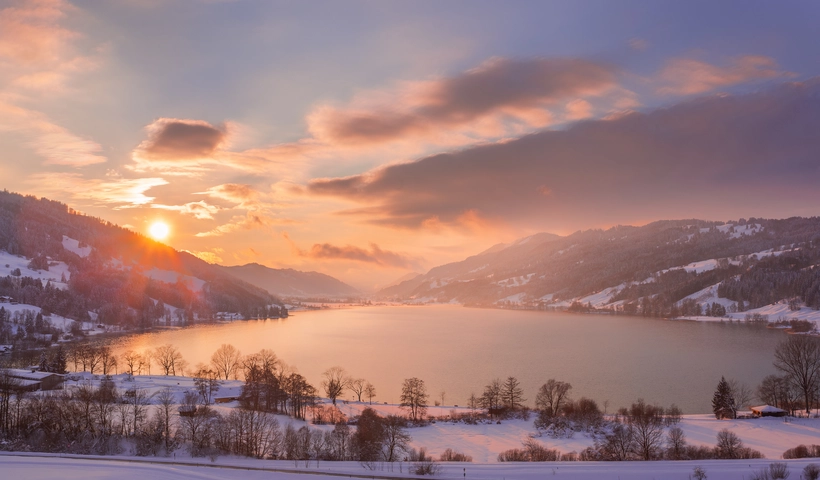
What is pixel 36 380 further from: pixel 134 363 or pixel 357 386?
pixel 357 386

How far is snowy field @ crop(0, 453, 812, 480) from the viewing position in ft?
105

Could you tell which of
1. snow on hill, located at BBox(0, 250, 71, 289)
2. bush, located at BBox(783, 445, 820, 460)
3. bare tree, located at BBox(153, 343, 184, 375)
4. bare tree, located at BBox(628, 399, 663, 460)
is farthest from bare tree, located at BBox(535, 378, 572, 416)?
snow on hill, located at BBox(0, 250, 71, 289)

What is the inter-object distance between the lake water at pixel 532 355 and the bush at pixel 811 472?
1219 inches

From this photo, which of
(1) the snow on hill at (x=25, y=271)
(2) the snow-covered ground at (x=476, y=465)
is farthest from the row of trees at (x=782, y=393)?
(1) the snow on hill at (x=25, y=271)

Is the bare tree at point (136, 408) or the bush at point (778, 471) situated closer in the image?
the bush at point (778, 471)

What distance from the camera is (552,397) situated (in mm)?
63281

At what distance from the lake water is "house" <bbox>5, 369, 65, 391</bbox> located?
35008 millimetres

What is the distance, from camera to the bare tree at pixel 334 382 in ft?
217

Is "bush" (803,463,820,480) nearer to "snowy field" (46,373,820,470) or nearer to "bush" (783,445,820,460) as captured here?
"snowy field" (46,373,820,470)

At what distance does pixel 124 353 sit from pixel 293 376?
72.9m

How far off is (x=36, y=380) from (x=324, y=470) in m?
51.8

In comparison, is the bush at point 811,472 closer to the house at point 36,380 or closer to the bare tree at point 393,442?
the bare tree at point 393,442

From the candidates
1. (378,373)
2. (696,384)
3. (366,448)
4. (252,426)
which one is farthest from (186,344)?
(696,384)

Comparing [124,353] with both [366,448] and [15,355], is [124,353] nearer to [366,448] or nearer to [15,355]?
[15,355]
